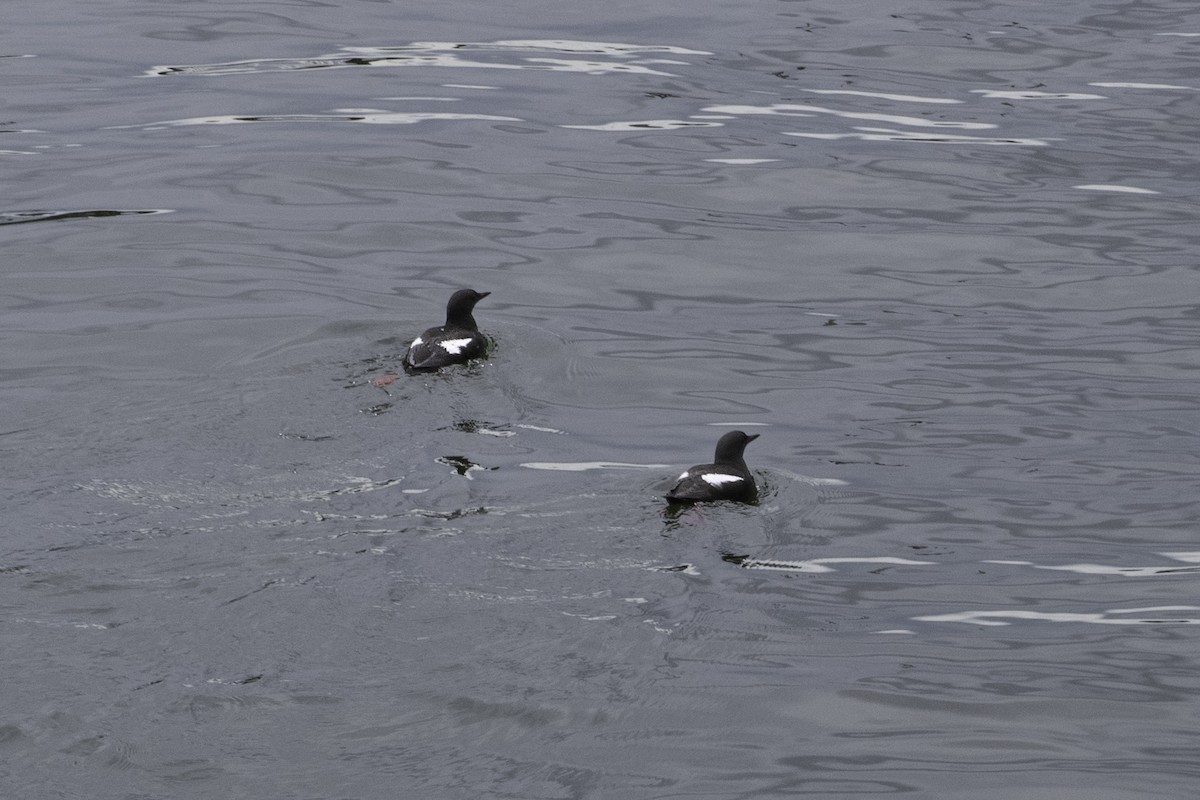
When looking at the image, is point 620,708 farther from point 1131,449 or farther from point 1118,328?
point 1118,328

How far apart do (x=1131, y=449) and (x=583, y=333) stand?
207 inches

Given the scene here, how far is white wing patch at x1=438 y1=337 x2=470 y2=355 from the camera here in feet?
43.5

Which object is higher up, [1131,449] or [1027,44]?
[1027,44]

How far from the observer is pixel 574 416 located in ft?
41.8

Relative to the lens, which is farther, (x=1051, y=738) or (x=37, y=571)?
(x=37, y=571)

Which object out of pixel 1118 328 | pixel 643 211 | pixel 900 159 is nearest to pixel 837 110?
pixel 900 159

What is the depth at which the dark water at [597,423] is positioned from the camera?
7801 millimetres

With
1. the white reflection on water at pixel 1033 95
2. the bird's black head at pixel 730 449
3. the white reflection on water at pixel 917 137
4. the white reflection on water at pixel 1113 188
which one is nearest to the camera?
the bird's black head at pixel 730 449

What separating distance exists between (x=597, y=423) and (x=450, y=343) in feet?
5.29

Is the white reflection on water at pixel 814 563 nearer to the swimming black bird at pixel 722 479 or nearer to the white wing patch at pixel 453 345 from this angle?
the swimming black bird at pixel 722 479

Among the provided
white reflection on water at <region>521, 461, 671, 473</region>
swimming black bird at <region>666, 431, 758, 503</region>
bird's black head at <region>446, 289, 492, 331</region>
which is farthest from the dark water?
bird's black head at <region>446, 289, 492, 331</region>

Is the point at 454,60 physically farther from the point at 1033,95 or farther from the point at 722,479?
the point at 722,479

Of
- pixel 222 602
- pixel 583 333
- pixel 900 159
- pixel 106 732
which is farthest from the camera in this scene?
pixel 900 159

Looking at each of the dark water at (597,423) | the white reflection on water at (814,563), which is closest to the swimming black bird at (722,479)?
the dark water at (597,423)
